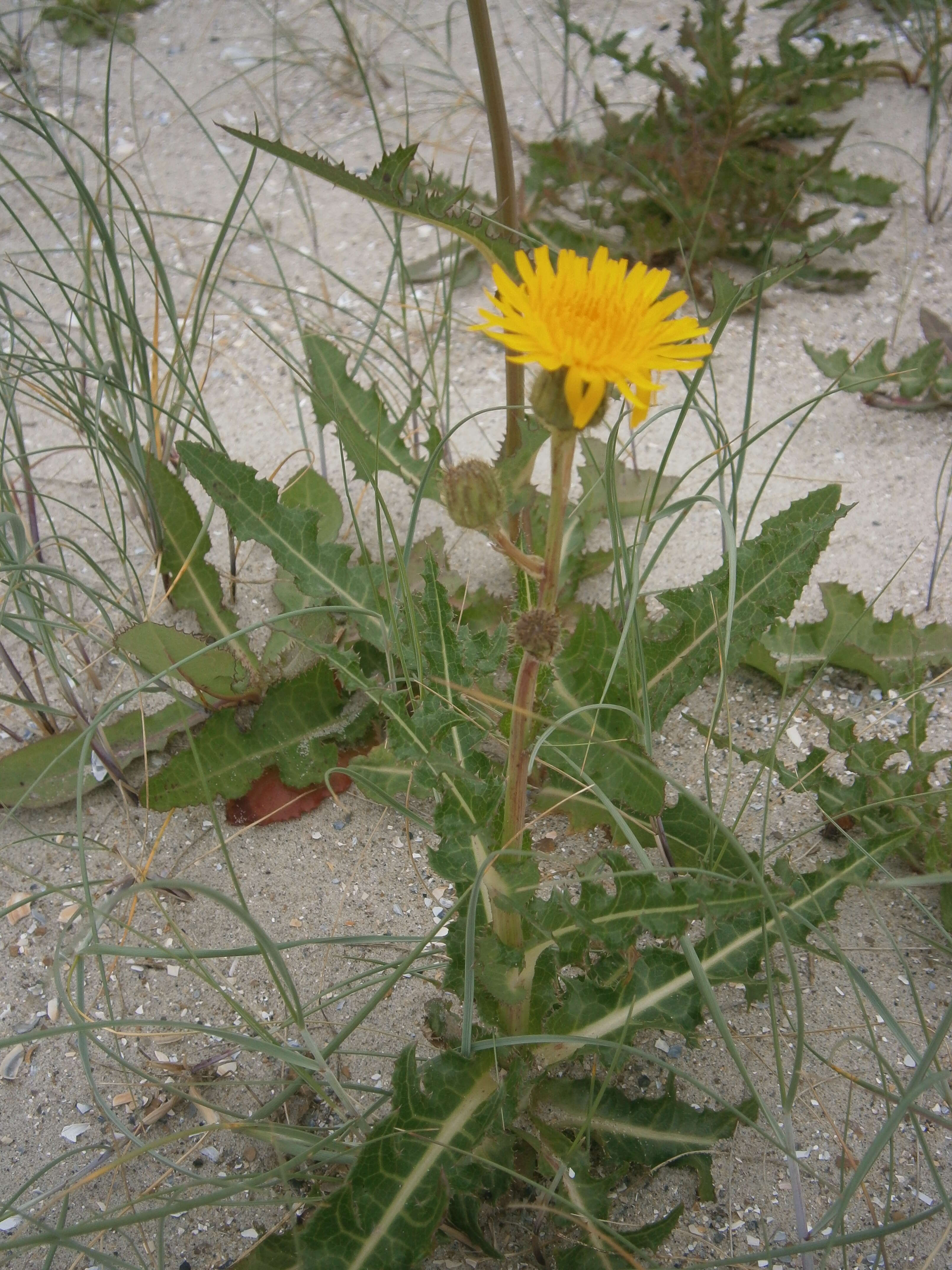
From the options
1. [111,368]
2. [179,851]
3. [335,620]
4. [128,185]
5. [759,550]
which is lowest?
[179,851]

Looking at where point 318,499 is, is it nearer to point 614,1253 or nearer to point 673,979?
point 673,979

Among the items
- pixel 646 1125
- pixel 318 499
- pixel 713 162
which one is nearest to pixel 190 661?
pixel 318 499

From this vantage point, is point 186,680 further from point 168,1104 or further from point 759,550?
point 759,550

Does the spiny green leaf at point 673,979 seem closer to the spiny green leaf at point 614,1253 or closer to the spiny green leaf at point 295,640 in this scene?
the spiny green leaf at point 614,1253

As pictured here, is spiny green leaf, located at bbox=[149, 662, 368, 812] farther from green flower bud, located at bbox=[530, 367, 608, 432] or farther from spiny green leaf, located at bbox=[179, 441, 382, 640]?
green flower bud, located at bbox=[530, 367, 608, 432]

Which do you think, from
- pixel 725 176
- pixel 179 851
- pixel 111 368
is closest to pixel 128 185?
pixel 111 368

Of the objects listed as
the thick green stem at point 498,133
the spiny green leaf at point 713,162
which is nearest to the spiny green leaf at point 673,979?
the thick green stem at point 498,133

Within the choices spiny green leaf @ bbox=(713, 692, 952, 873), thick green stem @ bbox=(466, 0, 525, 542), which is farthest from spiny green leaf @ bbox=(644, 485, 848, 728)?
thick green stem @ bbox=(466, 0, 525, 542)
